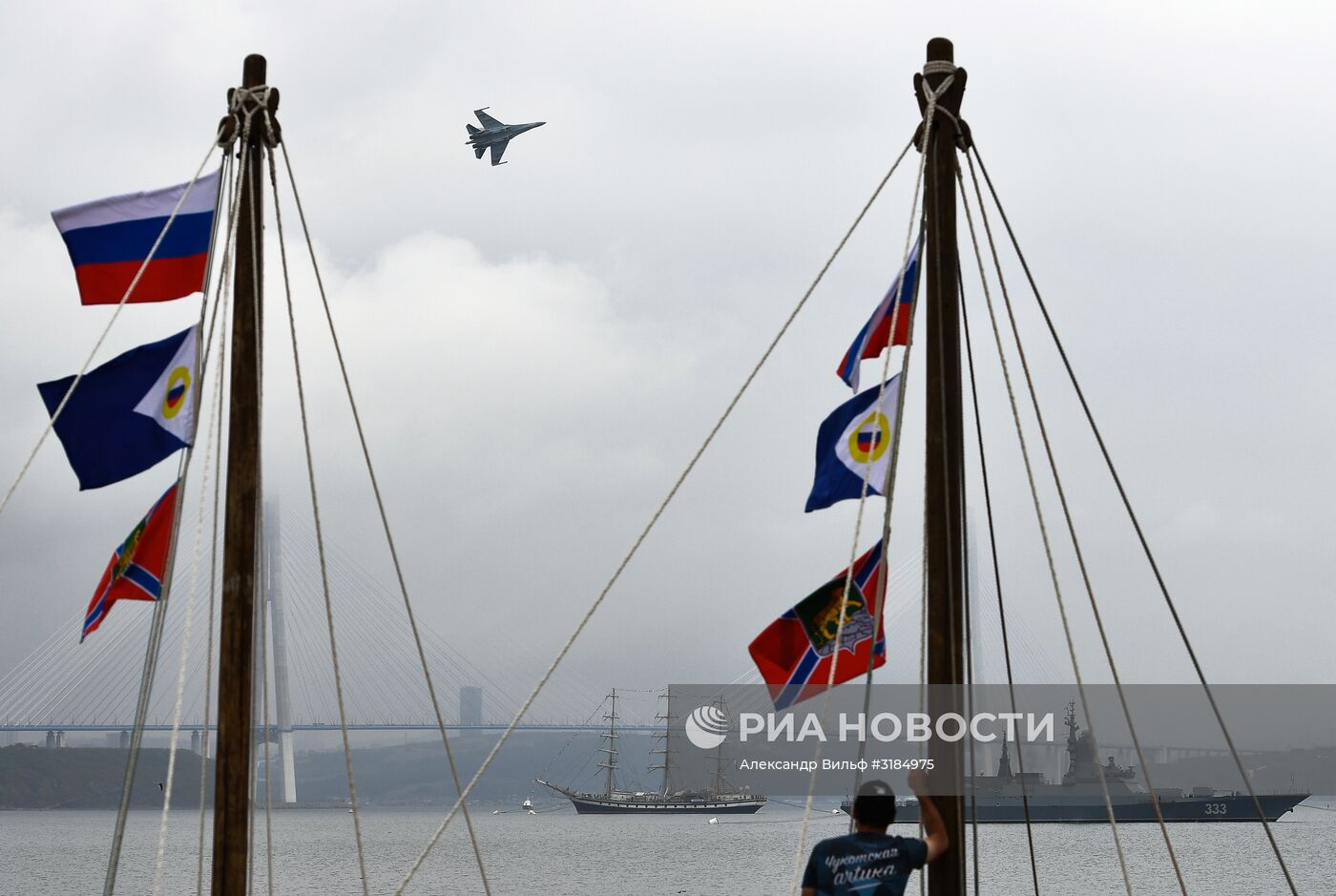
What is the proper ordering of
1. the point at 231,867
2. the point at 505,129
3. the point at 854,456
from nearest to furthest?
1. the point at 231,867
2. the point at 854,456
3. the point at 505,129

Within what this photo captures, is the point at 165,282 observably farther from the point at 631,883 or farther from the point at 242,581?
the point at 631,883

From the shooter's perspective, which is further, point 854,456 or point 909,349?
point 854,456

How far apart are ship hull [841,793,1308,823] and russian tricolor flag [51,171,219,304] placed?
9631 cm

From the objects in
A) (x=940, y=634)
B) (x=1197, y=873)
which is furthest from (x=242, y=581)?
(x=1197, y=873)

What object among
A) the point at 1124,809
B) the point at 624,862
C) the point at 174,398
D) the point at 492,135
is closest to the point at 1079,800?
the point at 1124,809

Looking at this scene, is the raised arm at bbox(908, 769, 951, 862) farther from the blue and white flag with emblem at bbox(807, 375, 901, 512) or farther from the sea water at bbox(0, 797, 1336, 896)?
the sea water at bbox(0, 797, 1336, 896)

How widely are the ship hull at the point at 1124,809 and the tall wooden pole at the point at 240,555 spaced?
9675cm

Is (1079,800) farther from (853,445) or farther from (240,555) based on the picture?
(240,555)

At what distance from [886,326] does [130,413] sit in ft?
16.1

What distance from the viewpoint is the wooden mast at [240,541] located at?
827 cm

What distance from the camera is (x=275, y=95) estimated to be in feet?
31.0

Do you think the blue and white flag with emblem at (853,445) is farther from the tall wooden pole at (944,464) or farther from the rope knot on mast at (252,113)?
the rope knot on mast at (252,113)

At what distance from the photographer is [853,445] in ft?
34.3

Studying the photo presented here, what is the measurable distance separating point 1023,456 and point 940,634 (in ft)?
5.24
